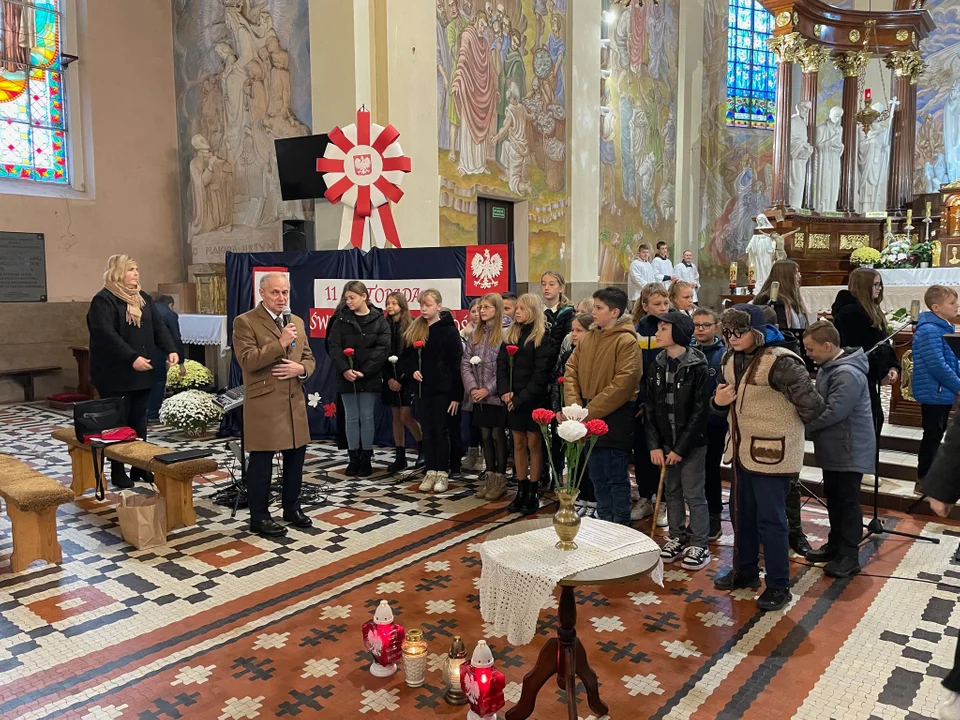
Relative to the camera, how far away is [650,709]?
2.95m

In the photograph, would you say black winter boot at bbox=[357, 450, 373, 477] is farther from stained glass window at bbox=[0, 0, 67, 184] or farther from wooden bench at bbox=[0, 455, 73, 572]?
stained glass window at bbox=[0, 0, 67, 184]

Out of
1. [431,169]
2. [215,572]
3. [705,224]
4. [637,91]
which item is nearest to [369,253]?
[431,169]

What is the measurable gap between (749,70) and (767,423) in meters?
17.8

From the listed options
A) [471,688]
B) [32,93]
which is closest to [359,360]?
[471,688]

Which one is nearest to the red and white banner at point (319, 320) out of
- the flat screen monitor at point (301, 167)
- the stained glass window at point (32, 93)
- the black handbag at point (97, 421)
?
the flat screen monitor at point (301, 167)

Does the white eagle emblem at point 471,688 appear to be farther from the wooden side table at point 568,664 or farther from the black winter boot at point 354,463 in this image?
the black winter boot at point 354,463

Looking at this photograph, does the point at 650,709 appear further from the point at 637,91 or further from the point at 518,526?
the point at 637,91

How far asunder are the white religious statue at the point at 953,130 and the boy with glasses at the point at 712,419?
14.5 meters

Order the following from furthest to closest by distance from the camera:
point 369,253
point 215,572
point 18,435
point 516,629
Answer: point 18,435 < point 369,253 < point 215,572 < point 516,629

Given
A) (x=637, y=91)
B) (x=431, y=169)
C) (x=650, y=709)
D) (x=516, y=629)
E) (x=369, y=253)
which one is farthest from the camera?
(x=637, y=91)

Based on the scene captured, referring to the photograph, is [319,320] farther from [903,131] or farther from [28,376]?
[903,131]

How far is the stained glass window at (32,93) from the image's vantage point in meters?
11.3

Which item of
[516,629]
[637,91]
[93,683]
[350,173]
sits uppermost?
[637,91]

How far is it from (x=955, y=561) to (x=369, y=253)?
6028 millimetres
